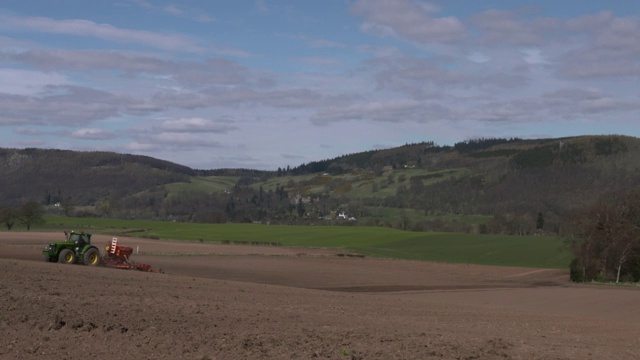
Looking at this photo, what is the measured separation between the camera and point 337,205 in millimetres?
197875

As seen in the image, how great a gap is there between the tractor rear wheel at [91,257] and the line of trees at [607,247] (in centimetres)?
3763

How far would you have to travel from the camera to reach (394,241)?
102750mm

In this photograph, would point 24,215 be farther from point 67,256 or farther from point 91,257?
point 91,257

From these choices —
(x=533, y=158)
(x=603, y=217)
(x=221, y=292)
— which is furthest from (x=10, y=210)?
(x=533, y=158)

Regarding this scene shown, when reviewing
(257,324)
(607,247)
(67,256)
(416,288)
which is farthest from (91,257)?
(607,247)

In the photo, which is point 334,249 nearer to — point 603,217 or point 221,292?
point 603,217

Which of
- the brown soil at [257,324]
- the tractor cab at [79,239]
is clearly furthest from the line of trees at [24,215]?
the brown soil at [257,324]

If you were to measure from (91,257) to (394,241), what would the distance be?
6742 cm

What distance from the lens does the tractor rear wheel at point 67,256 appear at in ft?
128

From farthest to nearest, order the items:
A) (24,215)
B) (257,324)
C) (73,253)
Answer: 1. (24,215)
2. (73,253)
3. (257,324)

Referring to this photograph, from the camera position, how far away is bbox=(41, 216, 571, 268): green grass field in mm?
81938

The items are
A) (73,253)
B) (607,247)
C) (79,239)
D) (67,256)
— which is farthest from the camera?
(607,247)

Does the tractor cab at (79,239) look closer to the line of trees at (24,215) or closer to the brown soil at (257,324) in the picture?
the brown soil at (257,324)

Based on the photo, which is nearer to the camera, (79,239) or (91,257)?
(91,257)
